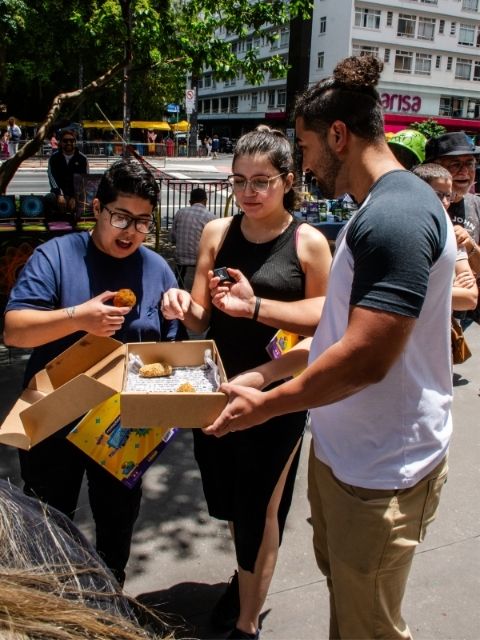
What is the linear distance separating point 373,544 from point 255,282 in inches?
42.6

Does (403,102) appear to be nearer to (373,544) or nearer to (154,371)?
Answer: (154,371)

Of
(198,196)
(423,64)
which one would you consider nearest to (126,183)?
(198,196)

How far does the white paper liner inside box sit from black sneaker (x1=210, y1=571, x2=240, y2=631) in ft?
3.48

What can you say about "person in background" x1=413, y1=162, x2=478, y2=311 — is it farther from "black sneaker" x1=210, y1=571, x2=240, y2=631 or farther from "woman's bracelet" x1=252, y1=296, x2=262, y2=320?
"black sneaker" x1=210, y1=571, x2=240, y2=631

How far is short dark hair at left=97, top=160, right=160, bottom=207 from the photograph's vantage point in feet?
7.11

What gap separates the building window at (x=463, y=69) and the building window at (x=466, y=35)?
4.93 feet

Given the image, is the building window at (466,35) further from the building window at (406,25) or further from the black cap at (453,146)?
the black cap at (453,146)

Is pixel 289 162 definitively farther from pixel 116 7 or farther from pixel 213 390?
pixel 116 7

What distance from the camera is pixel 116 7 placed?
310 inches

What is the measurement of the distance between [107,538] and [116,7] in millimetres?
7634

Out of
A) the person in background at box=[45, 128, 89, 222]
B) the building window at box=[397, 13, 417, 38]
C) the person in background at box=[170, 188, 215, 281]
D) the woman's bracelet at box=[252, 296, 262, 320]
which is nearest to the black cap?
the woman's bracelet at box=[252, 296, 262, 320]

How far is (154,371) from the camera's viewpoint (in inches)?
77.3

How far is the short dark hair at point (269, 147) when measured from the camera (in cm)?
224

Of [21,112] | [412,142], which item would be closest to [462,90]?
[21,112]
